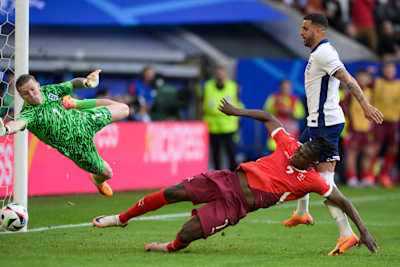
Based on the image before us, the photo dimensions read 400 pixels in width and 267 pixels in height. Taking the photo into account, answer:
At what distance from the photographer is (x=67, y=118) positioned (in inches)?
333

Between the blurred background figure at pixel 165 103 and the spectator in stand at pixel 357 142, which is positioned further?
the spectator in stand at pixel 357 142

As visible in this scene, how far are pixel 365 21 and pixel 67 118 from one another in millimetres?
12402

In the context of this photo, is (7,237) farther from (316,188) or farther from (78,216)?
(316,188)

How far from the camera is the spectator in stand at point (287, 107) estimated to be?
51.3 feet

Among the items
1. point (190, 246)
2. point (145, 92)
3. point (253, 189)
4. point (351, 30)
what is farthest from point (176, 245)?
point (351, 30)

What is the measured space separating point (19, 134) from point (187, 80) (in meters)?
8.20

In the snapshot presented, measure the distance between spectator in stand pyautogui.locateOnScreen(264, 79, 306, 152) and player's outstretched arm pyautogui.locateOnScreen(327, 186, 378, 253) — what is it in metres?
8.34

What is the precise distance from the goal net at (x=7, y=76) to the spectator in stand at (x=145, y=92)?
4.63 meters

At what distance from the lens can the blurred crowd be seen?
61.7 feet

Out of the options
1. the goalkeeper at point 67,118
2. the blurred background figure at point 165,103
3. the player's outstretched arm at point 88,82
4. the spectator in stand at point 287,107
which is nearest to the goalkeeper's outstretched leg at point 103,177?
the goalkeeper at point 67,118

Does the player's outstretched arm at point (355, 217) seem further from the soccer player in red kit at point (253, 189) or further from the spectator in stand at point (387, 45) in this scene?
the spectator in stand at point (387, 45)

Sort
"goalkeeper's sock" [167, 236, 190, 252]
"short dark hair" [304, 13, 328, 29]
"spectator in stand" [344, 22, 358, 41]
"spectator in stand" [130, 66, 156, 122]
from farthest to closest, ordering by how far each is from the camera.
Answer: "spectator in stand" [344, 22, 358, 41] < "spectator in stand" [130, 66, 156, 122] < "short dark hair" [304, 13, 328, 29] < "goalkeeper's sock" [167, 236, 190, 252]

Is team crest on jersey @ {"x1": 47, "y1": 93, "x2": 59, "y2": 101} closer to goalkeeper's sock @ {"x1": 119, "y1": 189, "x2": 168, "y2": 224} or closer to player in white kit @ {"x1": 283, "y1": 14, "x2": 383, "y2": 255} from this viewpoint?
goalkeeper's sock @ {"x1": 119, "y1": 189, "x2": 168, "y2": 224}

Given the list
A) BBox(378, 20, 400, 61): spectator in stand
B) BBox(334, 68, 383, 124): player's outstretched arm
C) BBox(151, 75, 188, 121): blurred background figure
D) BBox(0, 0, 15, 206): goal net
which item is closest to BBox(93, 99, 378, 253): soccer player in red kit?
BBox(334, 68, 383, 124): player's outstretched arm
